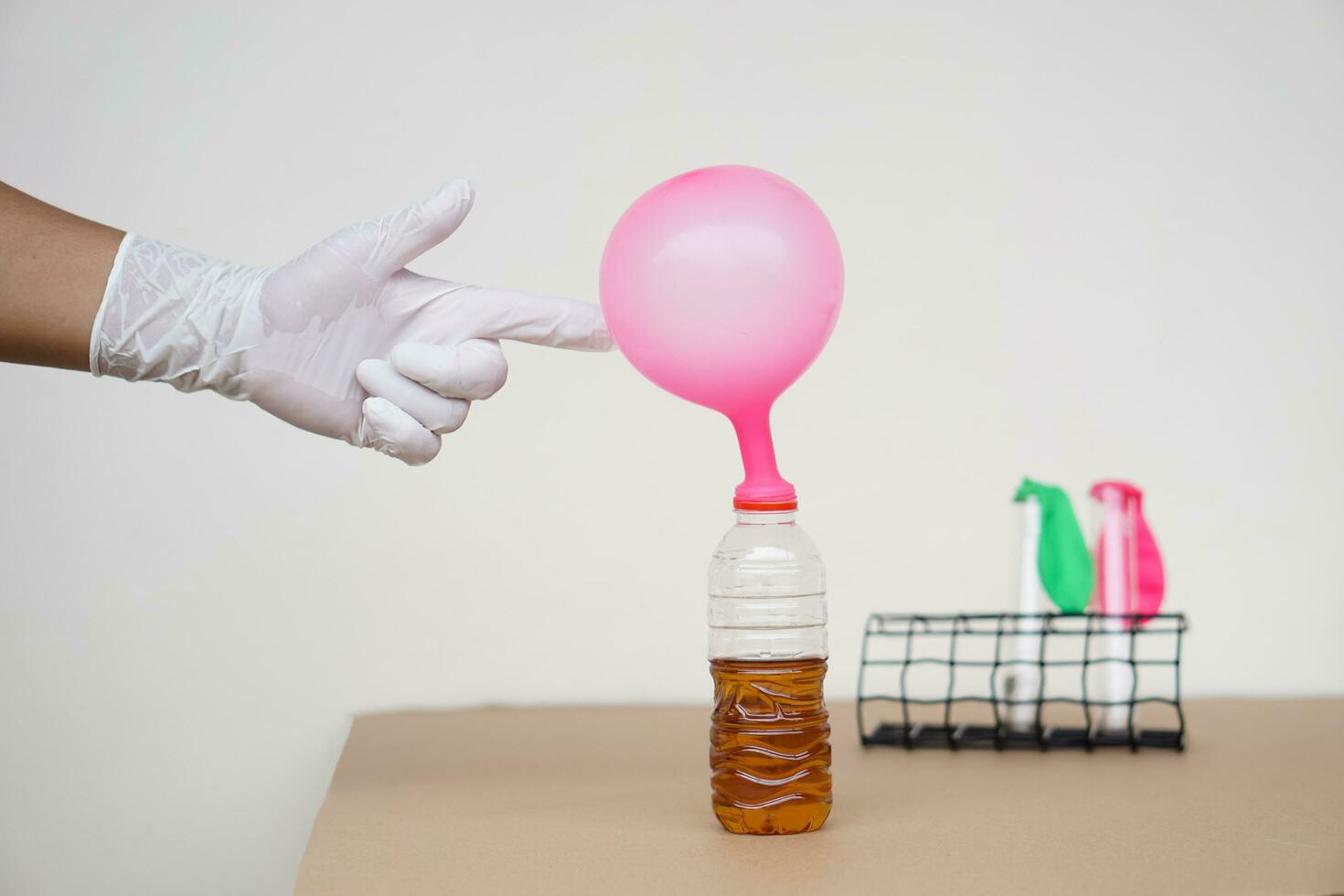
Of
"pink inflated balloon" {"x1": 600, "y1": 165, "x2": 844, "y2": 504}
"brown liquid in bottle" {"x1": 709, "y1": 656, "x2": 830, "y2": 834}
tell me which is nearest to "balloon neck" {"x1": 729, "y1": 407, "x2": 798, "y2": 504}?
"pink inflated balloon" {"x1": 600, "y1": 165, "x2": 844, "y2": 504}

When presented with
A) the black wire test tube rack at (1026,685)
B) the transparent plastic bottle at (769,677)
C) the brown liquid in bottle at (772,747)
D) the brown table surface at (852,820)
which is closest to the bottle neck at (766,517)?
the transparent plastic bottle at (769,677)

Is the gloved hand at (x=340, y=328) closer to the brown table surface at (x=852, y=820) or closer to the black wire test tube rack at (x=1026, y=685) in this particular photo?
the brown table surface at (x=852, y=820)

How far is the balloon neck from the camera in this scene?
0.94m

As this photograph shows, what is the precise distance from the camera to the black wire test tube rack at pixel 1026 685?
1295mm

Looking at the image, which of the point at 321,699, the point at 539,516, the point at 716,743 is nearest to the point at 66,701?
the point at 321,699

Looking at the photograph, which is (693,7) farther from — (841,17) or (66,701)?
(66,701)

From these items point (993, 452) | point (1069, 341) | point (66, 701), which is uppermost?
point (1069, 341)

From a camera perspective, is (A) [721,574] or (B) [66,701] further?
(B) [66,701]

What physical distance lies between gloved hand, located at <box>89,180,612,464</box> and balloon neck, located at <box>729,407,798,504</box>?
0.85ft

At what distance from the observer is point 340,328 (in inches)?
45.3

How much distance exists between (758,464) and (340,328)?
0.44m

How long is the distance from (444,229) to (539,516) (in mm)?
567

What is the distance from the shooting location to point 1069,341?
1.66 m

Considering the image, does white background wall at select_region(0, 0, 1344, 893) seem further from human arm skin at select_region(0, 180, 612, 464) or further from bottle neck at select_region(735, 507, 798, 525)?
bottle neck at select_region(735, 507, 798, 525)
